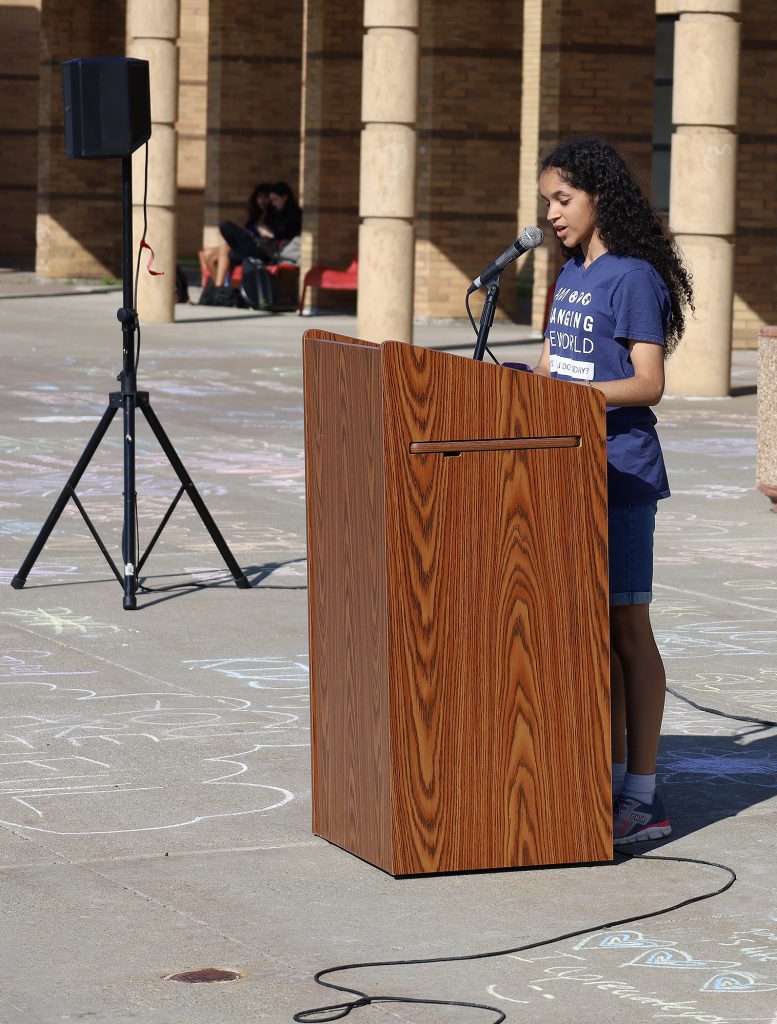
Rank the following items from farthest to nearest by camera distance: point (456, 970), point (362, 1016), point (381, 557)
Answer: point (381, 557), point (456, 970), point (362, 1016)

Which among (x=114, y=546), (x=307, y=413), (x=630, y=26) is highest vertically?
(x=630, y=26)

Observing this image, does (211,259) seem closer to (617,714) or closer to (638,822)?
(617,714)

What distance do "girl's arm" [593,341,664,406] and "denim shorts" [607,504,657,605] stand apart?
278mm

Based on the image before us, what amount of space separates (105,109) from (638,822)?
4.56 meters

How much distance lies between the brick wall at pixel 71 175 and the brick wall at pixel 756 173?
11368 millimetres

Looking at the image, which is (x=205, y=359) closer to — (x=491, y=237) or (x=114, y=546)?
(x=491, y=237)

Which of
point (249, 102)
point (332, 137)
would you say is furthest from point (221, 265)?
point (249, 102)

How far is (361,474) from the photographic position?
505 centimetres

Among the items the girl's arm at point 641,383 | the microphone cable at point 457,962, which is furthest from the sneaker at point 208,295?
the microphone cable at point 457,962

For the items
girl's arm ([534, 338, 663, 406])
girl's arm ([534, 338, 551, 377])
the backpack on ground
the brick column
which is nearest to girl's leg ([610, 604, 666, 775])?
girl's arm ([534, 338, 663, 406])

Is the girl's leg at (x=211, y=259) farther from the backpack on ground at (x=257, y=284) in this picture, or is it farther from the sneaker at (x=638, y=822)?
the sneaker at (x=638, y=822)

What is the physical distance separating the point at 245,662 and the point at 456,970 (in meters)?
3.36

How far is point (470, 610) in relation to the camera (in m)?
5.00

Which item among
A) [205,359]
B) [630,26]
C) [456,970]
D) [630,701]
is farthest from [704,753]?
[630,26]
